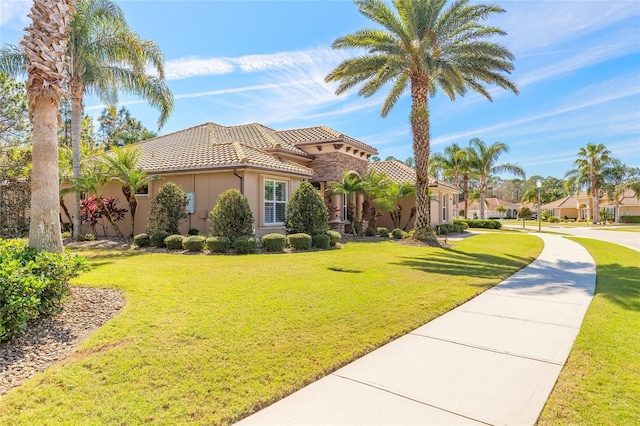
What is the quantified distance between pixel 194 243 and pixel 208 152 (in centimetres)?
624

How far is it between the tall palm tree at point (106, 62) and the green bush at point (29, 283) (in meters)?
12.4

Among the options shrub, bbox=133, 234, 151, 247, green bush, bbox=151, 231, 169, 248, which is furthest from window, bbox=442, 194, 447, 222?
shrub, bbox=133, 234, 151, 247

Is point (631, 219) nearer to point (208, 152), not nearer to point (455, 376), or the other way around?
point (208, 152)

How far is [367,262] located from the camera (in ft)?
Answer: 36.4

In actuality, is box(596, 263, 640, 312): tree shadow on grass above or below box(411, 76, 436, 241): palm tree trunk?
below

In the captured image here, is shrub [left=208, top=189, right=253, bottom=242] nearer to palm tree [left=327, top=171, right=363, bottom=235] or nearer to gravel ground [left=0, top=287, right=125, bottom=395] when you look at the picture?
gravel ground [left=0, top=287, right=125, bottom=395]

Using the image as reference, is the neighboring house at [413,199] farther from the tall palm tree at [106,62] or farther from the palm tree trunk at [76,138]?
the palm tree trunk at [76,138]

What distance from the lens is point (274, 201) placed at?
17.0 m

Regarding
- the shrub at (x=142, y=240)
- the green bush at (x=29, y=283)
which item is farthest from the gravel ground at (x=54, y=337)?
the shrub at (x=142, y=240)

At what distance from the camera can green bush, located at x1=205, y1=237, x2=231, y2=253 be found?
498 inches

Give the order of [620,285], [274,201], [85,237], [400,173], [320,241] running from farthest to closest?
[400,173], [274,201], [85,237], [320,241], [620,285]

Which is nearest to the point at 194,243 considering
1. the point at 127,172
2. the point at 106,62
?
the point at 127,172

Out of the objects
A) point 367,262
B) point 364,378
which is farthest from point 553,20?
point 364,378

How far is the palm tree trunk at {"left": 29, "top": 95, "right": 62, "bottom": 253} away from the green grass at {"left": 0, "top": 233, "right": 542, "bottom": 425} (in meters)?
1.63
